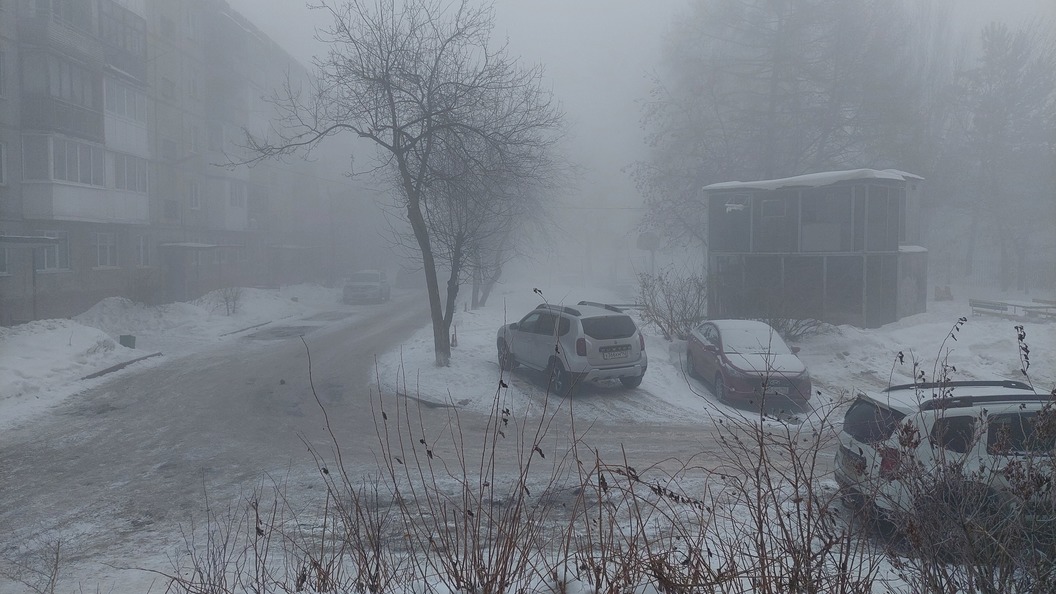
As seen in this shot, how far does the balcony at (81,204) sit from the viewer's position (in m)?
23.7

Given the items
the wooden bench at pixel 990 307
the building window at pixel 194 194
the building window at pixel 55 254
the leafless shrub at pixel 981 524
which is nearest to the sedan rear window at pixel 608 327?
the leafless shrub at pixel 981 524

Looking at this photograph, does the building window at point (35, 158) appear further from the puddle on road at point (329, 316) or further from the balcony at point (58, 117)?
the puddle on road at point (329, 316)

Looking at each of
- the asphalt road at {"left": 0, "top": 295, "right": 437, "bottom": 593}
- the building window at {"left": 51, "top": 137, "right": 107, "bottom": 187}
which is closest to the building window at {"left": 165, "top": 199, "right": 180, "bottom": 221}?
the building window at {"left": 51, "top": 137, "right": 107, "bottom": 187}

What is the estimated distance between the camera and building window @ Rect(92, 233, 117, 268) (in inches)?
1079

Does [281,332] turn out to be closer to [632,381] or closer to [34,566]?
[632,381]

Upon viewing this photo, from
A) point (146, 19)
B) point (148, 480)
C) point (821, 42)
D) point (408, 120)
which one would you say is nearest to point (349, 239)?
point (146, 19)

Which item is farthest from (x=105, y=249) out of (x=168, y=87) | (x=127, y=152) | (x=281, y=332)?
(x=168, y=87)

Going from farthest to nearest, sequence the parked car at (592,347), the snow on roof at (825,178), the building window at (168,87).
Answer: the building window at (168,87)
the snow on roof at (825,178)
the parked car at (592,347)

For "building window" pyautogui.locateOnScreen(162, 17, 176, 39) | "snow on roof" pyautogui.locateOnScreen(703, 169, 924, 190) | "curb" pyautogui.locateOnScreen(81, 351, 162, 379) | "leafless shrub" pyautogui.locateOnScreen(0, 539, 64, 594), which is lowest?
"leafless shrub" pyautogui.locateOnScreen(0, 539, 64, 594)

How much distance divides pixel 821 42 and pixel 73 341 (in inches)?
1058

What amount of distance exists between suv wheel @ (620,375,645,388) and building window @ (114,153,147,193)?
21.8m

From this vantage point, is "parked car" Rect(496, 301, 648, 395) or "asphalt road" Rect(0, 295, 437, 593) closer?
"asphalt road" Rect(0, 295, 437, 593)

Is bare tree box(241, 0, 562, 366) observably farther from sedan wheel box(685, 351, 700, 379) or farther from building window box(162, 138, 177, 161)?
building window box(162, 138, 177, 161)

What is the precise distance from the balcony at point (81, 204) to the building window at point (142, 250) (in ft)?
4.13
